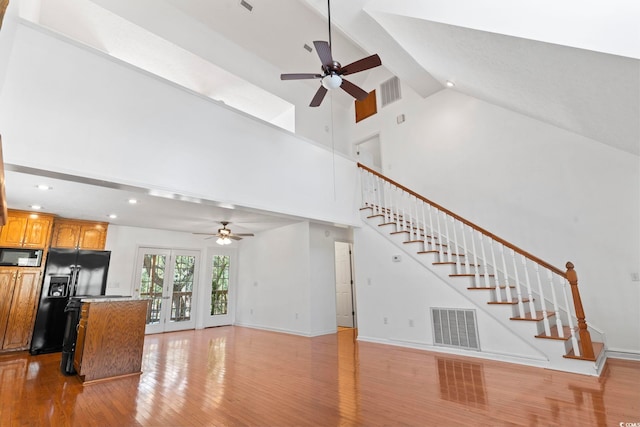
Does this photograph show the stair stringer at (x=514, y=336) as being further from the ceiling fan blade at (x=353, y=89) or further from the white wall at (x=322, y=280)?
the ceiling fan blade at (x=353, y=89)

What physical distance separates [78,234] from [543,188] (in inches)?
353

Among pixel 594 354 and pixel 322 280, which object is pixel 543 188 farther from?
pixel 322 280

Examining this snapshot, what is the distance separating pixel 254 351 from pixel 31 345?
3.93m

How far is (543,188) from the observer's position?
5.08m

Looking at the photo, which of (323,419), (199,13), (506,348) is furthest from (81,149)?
(506,348)

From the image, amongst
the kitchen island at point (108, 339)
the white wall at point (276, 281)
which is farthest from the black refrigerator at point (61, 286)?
the white wall at point (276, 281)

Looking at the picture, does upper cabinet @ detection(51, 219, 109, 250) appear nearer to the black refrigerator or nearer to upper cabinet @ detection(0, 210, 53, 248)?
upper cabinet @ detection(0, 210, 53, 248)

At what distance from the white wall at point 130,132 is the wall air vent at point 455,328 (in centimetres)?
282

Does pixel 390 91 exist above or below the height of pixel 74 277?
above

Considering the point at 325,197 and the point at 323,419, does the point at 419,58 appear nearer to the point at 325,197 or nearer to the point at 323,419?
the point at 325,197

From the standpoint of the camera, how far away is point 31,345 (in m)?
5.28

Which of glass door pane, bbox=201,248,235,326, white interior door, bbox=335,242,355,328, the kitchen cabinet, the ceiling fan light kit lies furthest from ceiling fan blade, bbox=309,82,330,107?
the kitchen cabinet

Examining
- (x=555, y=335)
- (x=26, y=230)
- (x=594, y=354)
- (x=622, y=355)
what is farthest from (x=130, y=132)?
(x=622, y=355)

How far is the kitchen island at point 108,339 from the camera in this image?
12.2 ft
